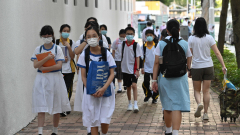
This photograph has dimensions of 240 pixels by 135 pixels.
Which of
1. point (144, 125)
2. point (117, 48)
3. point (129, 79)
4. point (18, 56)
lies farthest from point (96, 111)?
point (117, 48)

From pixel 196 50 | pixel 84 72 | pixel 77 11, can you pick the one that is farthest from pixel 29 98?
pixel 77 11

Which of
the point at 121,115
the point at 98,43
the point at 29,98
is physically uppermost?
the point at 98,43

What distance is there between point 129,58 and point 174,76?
3093 millimetres

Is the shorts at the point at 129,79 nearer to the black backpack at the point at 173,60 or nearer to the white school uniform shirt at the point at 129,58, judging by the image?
the white school uniform shirt at the point at 129,58

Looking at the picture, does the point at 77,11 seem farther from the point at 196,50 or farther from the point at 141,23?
the point at 141,23

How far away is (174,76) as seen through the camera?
5426 mm

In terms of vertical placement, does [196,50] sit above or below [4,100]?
above

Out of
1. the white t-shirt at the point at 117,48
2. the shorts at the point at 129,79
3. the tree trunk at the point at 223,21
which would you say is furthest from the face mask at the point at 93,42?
the tree trunk at the point at 223,21

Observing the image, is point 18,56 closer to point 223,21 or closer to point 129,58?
point 129,58

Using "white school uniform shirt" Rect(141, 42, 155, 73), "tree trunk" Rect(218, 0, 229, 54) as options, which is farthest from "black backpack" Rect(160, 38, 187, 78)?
"tree trunk" Rect(218, 0, 229, 54)

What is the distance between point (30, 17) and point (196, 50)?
3270mm

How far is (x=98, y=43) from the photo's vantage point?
5062mm

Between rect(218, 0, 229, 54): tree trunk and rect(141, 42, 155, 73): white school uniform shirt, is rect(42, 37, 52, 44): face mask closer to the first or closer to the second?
rect(141, 42, 155, 73): white school uniform shirt

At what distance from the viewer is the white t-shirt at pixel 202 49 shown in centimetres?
695
